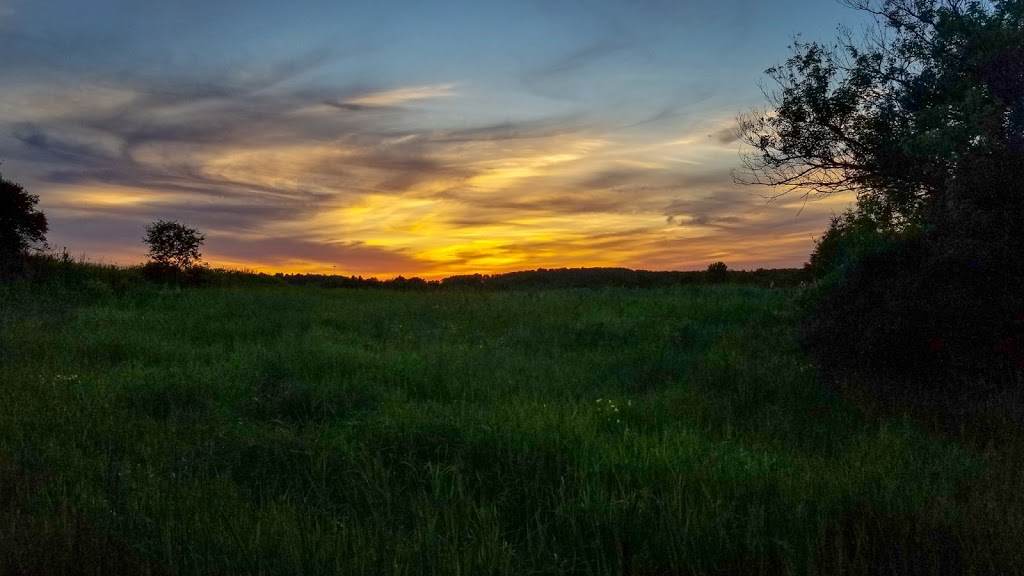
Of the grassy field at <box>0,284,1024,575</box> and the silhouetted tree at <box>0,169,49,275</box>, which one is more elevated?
the silhouetted tree at <box>0,169,49,275</box>

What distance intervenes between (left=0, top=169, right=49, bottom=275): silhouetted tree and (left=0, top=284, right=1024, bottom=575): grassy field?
14.1m

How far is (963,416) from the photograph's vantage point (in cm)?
799

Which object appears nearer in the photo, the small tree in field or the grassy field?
the grassy field

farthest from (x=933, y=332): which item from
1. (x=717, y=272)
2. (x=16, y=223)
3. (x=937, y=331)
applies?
(x=717, y=272)

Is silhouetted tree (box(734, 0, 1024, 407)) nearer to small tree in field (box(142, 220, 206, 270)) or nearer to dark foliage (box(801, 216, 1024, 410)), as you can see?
dark foliage (box(801, 216, 1024, 410))

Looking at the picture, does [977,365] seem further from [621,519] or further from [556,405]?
[621,519]

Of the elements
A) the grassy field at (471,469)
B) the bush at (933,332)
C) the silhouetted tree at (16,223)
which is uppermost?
the silhouetted tree at (16,223)

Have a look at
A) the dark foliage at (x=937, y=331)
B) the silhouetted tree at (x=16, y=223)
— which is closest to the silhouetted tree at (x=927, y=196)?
the dark foliage at (x=937, y=331)

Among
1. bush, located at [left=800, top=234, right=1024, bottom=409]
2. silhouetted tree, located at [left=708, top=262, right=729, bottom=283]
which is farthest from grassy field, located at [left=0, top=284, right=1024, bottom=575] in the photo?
silhouetted tree, located at [left=708, top=262, right=729, bottom=283]

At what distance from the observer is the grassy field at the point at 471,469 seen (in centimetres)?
414

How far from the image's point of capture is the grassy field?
414 cm

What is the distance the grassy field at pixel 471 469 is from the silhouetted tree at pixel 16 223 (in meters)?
14.1

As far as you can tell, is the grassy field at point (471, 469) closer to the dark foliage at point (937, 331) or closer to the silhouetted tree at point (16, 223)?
the dark foliage at point (937, 331)

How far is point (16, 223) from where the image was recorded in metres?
24.3
